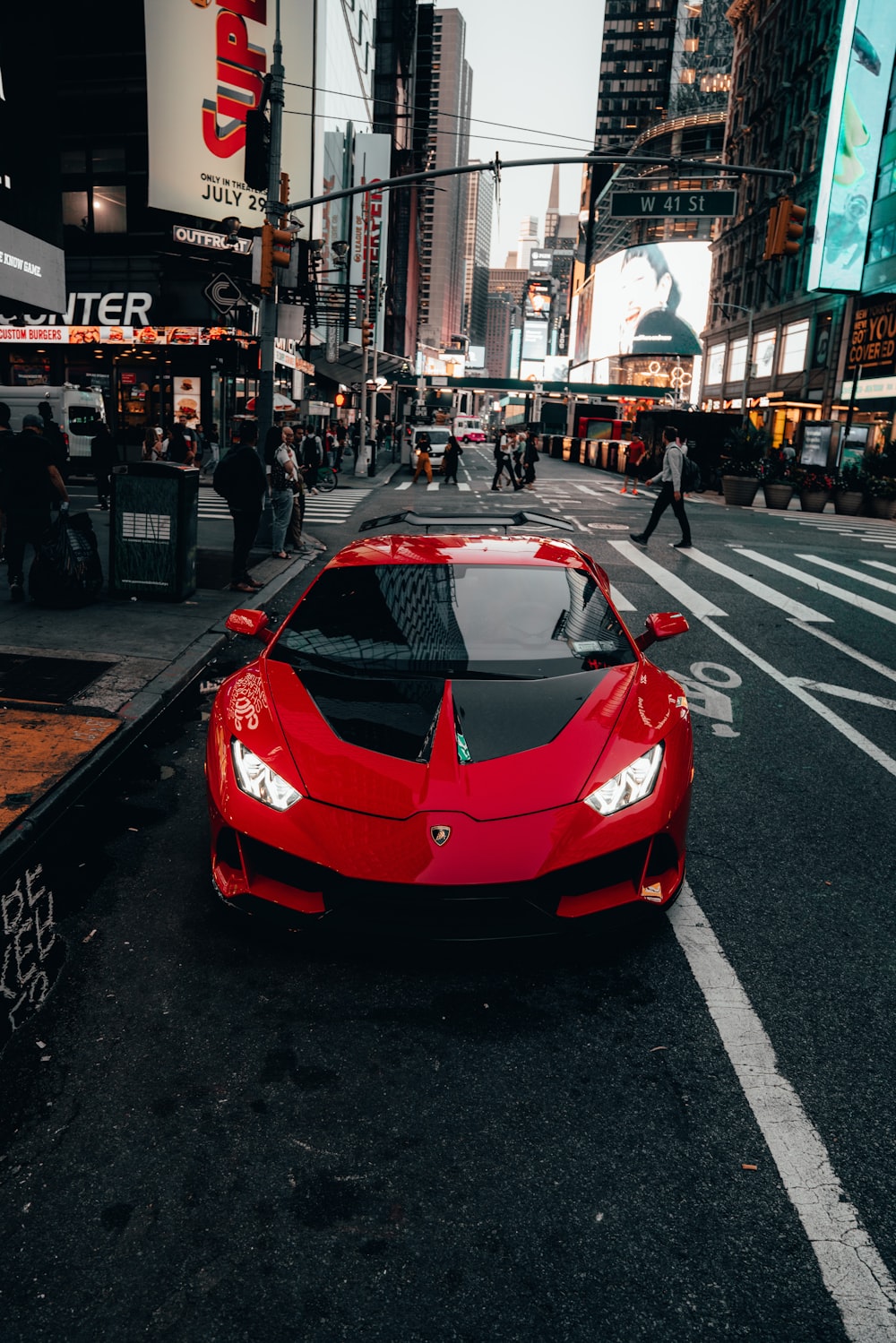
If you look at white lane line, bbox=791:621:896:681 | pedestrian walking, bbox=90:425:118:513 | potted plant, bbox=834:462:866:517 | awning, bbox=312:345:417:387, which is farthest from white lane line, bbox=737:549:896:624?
awning, bbox=312:345:417:387

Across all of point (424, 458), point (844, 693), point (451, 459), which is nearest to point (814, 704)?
point (844, 693)

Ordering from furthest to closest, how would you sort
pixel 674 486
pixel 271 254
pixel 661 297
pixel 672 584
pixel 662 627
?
pixel 661 297 < pixel 674 486 < pixel 271 254 < pixel 672 584 < pixel 662 627

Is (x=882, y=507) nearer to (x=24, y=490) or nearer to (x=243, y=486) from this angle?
Answer: (x=243, y=486)

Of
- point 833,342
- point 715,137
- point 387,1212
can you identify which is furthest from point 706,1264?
point 715,137

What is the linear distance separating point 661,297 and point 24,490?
126m

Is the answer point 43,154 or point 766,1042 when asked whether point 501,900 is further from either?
point 43,154

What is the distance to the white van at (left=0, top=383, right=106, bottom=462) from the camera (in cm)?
2458

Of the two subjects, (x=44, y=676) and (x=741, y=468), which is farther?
(x=741, y=468)

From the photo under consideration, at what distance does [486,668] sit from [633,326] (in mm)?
135350

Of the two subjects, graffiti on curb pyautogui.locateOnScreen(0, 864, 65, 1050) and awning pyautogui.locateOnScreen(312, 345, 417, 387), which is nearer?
graffiti on curb pyautogui.locateOnScreen(0, 864, 65, 1050)

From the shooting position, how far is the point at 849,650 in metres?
10.1

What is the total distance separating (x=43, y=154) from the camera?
830cm

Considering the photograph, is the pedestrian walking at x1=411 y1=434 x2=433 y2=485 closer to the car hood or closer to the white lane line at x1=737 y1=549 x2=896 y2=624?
the white lane line at x1=737 y1=549 x2=896 y2=624

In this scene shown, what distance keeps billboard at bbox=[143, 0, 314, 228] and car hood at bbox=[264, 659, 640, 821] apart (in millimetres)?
25412
